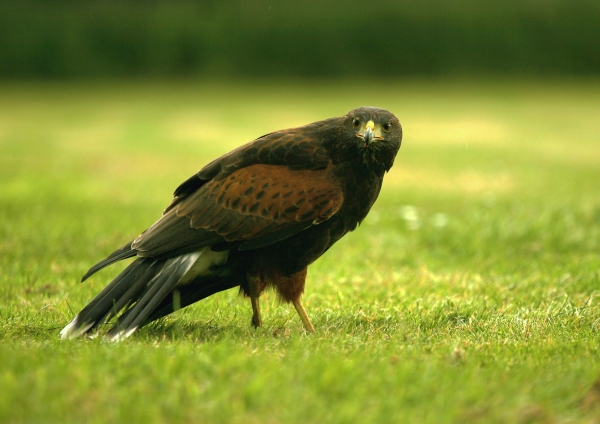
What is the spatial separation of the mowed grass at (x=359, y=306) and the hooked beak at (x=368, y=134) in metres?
1.12

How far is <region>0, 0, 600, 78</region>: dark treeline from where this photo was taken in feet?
89.6

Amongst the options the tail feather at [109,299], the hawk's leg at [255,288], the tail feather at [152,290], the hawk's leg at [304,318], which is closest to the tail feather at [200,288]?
the tail feather at [152,290]

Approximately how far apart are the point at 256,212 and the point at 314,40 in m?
23.2

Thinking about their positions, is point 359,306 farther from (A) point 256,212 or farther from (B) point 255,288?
(A) point 256,212

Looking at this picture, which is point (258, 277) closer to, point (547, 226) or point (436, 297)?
point (436, 297)

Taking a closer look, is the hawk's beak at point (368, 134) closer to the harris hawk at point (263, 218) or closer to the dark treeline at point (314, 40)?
the harris hawk at point (263, 218)

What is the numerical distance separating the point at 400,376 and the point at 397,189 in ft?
28.3

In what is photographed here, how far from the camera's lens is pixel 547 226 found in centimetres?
812

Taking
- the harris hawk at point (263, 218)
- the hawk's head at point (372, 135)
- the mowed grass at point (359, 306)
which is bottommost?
the mowed grass at point (359, 306)

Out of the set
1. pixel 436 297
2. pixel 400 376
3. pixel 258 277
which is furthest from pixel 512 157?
pixel 400 376

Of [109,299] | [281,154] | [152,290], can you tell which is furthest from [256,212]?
[109,299]

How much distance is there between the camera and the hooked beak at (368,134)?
16.5 ft

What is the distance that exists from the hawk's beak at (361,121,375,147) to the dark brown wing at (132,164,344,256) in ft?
0.99

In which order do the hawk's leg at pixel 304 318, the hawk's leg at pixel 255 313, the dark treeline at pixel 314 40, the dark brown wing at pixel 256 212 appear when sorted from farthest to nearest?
the dark treeline at pixel 314 40, the hawk's leg at pixel 255 313, the hawk's leg at pixel 304 318, the dark brown wing at pixel 256 212
